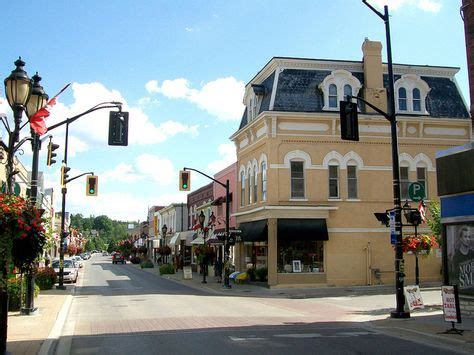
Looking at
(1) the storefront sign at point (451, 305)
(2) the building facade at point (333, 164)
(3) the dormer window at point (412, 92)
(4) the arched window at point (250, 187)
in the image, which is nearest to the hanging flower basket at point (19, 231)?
(1) the storefront sign at point (451, 305)

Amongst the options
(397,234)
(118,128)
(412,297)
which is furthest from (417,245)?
(118,128)

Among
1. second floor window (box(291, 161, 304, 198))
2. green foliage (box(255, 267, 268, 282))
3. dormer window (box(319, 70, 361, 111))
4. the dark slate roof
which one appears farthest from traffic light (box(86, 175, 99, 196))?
dormer window (box(319, 70, 361, 111))

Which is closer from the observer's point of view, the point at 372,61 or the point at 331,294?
the point at 331,294

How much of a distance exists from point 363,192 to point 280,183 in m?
4.85

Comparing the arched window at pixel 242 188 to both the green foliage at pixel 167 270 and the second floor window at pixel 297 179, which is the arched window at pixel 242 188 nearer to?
the second floor window at pixel 297 179

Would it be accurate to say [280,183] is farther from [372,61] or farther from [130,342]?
[130,342]

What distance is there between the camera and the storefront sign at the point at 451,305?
1226 cm

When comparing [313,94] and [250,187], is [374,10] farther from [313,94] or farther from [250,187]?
[250,187]

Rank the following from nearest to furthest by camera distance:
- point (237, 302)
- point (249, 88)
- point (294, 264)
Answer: point (237, 302) → point (294, 264) → point (249, 88)

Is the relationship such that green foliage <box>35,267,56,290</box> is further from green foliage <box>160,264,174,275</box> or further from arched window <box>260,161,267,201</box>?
green foliage <box>160,264,174,275</box>

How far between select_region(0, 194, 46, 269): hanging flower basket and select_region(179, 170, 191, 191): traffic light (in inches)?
777

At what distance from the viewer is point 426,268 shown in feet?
102

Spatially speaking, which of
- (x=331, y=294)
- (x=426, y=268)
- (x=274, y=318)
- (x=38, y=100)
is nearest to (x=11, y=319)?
(x=38, y=100)

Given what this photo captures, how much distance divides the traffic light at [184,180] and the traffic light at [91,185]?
4547 mm
